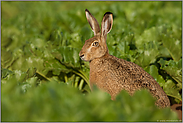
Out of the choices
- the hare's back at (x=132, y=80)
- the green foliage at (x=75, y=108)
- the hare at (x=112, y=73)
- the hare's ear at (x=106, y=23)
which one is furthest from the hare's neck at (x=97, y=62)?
the green foliage at (x=75, y=108)

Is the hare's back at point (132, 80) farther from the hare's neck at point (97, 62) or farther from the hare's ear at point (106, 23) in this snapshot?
the hare's ear at point (106, 23)

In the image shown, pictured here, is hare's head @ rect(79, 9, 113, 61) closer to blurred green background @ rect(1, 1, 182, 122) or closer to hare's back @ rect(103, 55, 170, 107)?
hare's back @ rect(103, 55, 170, 107)

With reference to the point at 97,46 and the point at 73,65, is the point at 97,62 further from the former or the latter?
the point at 73,65

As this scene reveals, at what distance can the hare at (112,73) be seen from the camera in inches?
131

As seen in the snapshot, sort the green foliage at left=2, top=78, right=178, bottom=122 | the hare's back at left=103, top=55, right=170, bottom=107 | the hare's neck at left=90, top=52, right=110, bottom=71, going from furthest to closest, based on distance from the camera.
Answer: the hare's neck at left=90, top=52, right=110, bottom=71
the hare's back at left=103, top=55, right=170, bottom=107
the green foliage at left=2, top=78, right=178, bottom=122

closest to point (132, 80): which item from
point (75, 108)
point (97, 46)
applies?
point (97, 46)

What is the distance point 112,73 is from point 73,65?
63.1 inches

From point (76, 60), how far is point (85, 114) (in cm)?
329

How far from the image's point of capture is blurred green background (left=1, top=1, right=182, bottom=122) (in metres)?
1.98

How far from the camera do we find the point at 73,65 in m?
5.11

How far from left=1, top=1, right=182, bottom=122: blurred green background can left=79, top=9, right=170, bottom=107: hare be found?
1.43 ft

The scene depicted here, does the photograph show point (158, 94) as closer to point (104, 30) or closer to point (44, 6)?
point (104, 30)

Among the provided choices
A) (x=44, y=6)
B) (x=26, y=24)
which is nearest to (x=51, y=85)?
(x=26, y=24)

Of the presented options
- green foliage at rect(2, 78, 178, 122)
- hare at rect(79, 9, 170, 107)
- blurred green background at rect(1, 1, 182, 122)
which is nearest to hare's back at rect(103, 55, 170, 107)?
hare at rect(79, 9, 170, 107)
